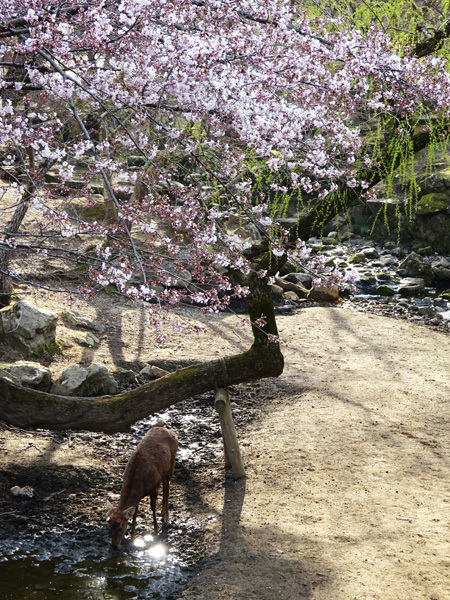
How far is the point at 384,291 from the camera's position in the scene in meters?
19.2

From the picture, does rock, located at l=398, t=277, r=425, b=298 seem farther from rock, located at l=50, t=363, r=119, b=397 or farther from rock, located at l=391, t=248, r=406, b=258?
rock, located at l=50, t=363, r=119, b=397

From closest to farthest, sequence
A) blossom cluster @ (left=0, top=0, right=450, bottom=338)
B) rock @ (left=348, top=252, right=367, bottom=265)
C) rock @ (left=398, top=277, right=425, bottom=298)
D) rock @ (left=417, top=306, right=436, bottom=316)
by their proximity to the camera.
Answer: blossom cluster @ (left=0, top=0, right=450, bottom=338), rock @ (left=417, top=306, right=436, bottom=316), rock @ (left=398, top=277, right=425, bottom=298), rock @ (left=348, top=252, right=367, bottom=265)

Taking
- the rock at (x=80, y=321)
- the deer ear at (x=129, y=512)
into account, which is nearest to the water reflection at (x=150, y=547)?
the deer ear at (x=129, y=512)

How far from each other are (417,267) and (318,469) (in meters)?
14.1

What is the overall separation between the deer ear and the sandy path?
79 cm

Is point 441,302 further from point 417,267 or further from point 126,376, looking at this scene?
point 126,376

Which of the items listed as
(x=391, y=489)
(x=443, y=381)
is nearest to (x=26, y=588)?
(x=391, y=489)

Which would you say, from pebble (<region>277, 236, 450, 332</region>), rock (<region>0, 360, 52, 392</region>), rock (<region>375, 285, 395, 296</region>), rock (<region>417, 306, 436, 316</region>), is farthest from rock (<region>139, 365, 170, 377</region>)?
rock (<region>375, 285, 395, 296</region>)

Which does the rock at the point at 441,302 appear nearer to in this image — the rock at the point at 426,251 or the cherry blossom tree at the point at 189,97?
the rock at the point at 426,251

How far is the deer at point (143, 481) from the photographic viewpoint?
6.25 meters

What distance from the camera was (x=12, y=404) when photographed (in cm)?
660

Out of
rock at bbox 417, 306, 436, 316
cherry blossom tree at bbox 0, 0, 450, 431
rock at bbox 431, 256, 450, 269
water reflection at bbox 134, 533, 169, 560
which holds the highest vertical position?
cherry blossom tree at bbox 0, 0, 450, 431

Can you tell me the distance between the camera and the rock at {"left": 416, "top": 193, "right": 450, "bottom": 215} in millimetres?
23328

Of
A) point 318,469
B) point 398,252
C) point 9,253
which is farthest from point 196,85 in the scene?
point 398,252
